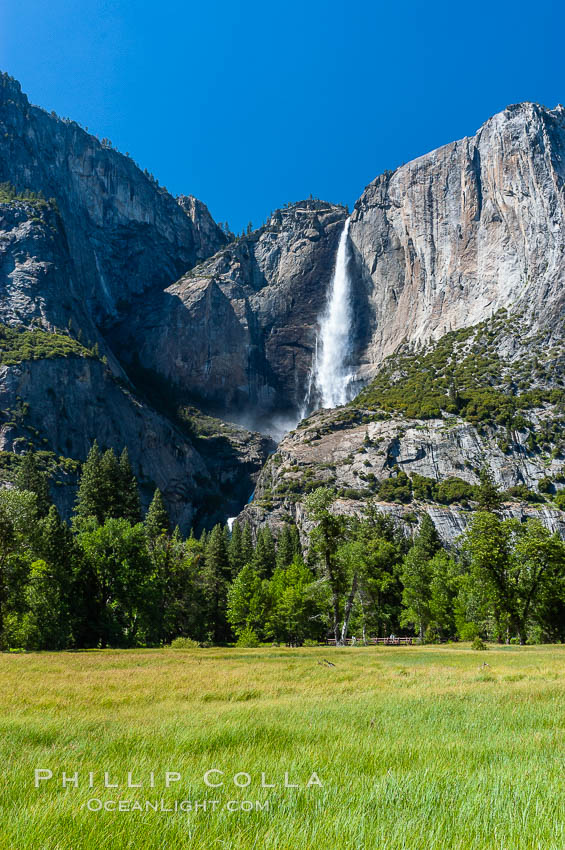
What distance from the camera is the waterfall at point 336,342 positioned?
175 meters

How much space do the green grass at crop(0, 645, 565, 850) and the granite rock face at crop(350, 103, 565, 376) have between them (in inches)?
5051

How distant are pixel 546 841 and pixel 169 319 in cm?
17813

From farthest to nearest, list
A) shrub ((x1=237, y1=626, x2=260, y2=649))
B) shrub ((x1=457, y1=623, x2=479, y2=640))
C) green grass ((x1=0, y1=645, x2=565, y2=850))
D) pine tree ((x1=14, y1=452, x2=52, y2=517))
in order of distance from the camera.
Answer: pine tree ((x1=14, y1=452, x2=52, y2=517)) < shrub ((x1=237, y1=626, x2=260, y2=649)) < shrub ((x1=457, y1=623, x2=479, y2=640)) < green grass ((x1=0, y1=645, x2=565, y2=850))

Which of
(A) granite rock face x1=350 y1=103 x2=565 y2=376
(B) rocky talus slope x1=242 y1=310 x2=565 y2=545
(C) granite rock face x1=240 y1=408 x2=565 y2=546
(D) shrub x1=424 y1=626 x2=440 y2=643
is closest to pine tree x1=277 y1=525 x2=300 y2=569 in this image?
(C) granite rock face x1=240 y1=408 x2=565 y2=546

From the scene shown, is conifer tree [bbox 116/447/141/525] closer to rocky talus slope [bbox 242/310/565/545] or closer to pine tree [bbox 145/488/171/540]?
pine tree [bbox 145/488/171/540]

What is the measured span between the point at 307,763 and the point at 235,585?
5327cm

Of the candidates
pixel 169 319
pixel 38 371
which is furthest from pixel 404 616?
pixel 169 319

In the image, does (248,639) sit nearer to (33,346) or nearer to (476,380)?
(33,346)

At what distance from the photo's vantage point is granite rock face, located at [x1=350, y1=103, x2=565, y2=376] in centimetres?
13550

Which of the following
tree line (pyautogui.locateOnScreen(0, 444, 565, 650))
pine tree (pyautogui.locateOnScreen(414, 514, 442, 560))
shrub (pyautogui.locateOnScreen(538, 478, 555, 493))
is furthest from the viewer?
shrub (pyautogui.locateOnScreen(538, 478, 555, 493))

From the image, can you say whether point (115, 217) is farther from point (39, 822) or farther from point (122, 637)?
point (39, 822)

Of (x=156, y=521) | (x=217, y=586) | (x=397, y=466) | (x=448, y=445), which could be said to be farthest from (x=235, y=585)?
(x=448, y=445)

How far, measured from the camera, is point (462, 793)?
397 cm

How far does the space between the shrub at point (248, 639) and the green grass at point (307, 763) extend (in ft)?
137
